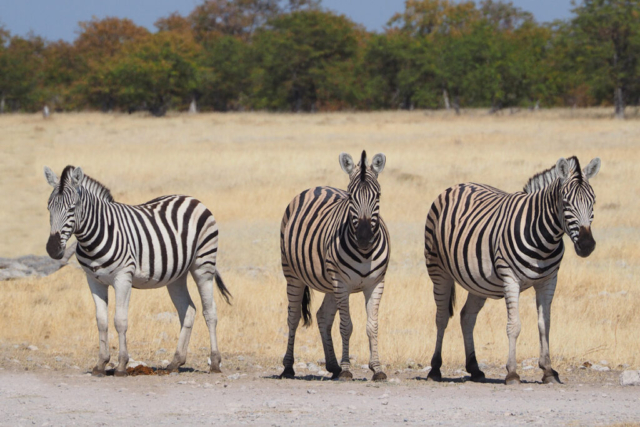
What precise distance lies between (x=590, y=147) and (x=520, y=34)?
149 feet

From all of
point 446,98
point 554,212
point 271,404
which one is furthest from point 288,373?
point 446,98

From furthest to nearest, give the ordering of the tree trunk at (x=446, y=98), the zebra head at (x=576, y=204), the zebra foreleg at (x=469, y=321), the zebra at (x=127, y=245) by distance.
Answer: the tree trunk at (x=446, y=98) < the zebra foreleg at (x=469, y=321) < the zebra at (x=127, y=245) < the zebra head at (x=576, y=204)

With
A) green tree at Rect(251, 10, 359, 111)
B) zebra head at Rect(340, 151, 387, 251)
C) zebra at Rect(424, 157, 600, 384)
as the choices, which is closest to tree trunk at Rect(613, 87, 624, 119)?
green tree at Rect(251, 10, 359, 111)

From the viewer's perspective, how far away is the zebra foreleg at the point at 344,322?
26.4 ft

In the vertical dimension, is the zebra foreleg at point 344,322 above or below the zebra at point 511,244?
below

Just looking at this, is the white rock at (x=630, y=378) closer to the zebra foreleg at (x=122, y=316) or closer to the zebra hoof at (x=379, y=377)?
the zebra hoof at (x=379, y=377)

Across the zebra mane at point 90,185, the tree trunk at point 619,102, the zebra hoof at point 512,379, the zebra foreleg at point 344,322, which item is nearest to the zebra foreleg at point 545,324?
the zebra hoof at point 512,379

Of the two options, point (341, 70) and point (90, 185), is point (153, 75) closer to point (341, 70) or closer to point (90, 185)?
point (341, 70)

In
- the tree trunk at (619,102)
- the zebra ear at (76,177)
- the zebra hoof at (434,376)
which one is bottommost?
the zebra hoof at (434,376)

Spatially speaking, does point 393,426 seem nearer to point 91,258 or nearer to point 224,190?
point 91,258

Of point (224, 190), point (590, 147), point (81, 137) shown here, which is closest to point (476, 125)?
point (590, 147)

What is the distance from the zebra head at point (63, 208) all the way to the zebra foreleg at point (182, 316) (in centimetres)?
157

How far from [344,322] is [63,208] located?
290 centimetres

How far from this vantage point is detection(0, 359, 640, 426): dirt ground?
6219 mm
